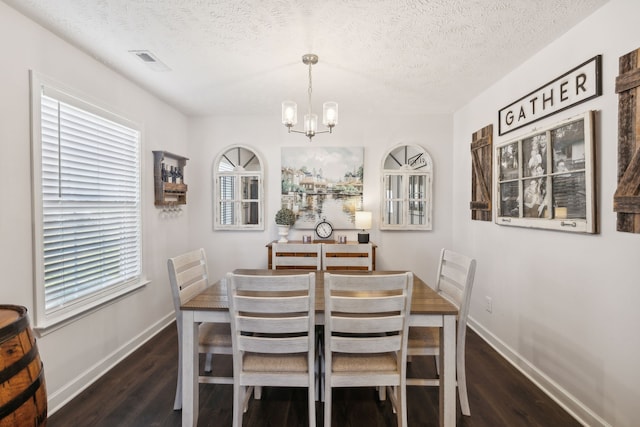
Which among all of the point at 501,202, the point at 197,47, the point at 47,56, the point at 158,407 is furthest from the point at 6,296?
the point at 501,202

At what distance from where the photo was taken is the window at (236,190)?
3.99 m

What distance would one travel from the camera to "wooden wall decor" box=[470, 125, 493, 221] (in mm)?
3014

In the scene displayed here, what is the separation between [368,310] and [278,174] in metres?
2.73

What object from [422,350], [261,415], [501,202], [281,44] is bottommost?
[261,415]

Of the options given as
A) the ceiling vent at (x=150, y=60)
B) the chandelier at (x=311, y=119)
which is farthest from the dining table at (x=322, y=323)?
the ceiling vent at (x=150, y=60)

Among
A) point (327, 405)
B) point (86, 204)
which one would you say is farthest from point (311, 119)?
point (327, 405)

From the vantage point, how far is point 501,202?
280 centimetres

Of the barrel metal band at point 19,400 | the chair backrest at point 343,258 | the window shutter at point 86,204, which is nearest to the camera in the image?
the barrel metal band at point 19,400

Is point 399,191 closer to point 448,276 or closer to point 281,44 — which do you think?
point 448,276

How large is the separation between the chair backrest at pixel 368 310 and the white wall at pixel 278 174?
7.82 ft

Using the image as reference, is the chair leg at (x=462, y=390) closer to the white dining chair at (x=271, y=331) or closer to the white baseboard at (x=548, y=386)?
the white baseboard at (x=548, y=386)

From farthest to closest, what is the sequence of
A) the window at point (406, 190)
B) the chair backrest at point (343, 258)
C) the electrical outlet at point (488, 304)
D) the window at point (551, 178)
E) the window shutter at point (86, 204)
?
1. the window at point (406, 190)
2. the electrical outlet at point (488, 304)
3. the chair backrest at point (343, 258)
4. the window shutter at point (86, 204)
5. the window at point (551, 178)

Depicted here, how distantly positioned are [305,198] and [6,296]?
280 centimetres

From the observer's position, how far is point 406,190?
3934 mm
